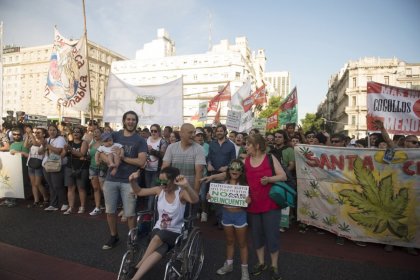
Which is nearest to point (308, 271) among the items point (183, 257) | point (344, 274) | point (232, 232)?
point (344, 274)

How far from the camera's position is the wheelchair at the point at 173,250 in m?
3.02

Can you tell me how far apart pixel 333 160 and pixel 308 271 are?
2.21 m

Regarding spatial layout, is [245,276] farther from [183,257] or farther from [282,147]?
[282,147]

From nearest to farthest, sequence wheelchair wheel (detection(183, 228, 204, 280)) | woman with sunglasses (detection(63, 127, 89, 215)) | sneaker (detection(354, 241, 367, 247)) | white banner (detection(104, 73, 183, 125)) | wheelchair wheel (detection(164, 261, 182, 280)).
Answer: wheelchair wheel (detection(164, 261, 182, 280)) < wheelchair wheel (detection(183, 228, 204, 280)) < sneaker (detection(354, 241, 367, 247)) < woman with sunglasses (detection(63, 127, 89, 215)) < white banner (detection(104, 73, 183, 125))

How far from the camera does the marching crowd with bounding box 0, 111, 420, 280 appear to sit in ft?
11.7

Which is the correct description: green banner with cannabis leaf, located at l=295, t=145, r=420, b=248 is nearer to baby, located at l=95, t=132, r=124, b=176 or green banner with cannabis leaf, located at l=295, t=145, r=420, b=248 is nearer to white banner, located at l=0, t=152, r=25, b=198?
baby, located at l=95, t=132, r=124, b=176

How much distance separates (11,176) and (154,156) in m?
3.98

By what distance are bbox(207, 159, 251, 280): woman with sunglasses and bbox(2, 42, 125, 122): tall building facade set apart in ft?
237

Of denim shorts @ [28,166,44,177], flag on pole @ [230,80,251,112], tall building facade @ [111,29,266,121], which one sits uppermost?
tall building facade @ [111,29,266,121]

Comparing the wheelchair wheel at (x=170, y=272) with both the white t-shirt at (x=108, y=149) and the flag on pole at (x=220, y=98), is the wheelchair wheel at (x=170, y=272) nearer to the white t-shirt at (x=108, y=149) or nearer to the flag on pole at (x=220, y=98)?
the white t-shirt at (x=108, y=149)

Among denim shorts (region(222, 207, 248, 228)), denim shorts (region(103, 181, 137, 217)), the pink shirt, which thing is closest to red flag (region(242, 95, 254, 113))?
denim shorts (region(103, 181, 137, 217))

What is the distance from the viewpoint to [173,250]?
3193 mm

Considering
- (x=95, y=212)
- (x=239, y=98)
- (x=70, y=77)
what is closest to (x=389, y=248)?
(x=95, y=212)

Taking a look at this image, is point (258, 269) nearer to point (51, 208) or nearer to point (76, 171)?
point (76, 171)
